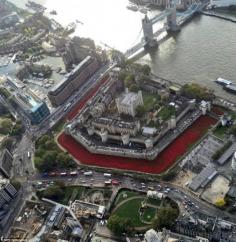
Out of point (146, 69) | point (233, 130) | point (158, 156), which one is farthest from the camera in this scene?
point (146, 69)

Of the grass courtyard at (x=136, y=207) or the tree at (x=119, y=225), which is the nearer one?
the tree at (x=119, y=225)

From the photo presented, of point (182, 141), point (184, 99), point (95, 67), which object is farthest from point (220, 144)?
point (95, 67)

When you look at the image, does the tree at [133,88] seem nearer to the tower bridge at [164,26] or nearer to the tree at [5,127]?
the tower bridge at [164,26]

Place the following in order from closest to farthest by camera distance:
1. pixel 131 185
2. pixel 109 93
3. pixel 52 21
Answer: pixel 131 185 < pixel 109 93 < pixel 52 21

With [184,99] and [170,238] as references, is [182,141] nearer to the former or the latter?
[184,99]

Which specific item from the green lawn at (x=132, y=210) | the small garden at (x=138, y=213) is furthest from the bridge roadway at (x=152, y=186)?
the green lawn at (x=132, y=210)

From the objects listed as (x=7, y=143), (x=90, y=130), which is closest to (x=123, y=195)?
(x=90, y=130)

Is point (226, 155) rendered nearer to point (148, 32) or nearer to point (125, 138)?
point (125, 138)
